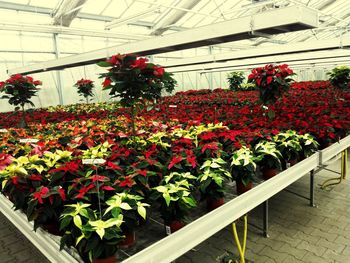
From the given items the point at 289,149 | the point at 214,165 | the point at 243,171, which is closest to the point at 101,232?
the point at 214,165

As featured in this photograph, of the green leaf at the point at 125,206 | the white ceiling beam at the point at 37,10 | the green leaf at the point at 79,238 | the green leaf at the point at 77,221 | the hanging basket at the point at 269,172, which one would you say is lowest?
the hanging basket at the point at 269,172

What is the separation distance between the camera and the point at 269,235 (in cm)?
299

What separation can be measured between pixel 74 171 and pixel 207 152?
1041 mm

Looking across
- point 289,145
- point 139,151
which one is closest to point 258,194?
point 289,145

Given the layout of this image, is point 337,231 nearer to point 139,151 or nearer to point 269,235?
point 269,235

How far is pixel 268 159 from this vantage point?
2.42 metres

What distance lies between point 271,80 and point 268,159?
1608mm

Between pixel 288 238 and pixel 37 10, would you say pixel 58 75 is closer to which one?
pixel 37 10

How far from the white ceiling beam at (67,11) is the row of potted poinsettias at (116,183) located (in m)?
7.50

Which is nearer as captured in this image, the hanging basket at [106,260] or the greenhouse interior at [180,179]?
the hanging basket at [106,260]

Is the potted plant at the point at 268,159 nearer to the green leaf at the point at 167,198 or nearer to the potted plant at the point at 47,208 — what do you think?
the green leaf at the point at 167,198

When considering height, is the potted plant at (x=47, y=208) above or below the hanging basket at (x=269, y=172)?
above

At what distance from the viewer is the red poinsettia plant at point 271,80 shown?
3.70 m

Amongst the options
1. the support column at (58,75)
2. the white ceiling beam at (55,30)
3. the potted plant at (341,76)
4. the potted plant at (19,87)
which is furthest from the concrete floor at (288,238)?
the support column at (58,75)
